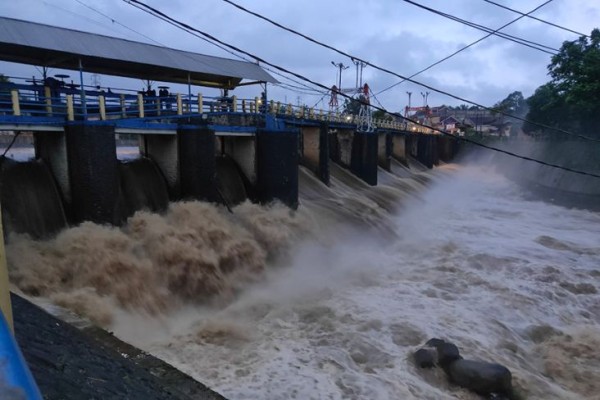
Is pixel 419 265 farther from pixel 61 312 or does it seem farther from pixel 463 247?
pixel 61 312

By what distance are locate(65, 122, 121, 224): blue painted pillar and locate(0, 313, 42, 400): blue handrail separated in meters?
9.23

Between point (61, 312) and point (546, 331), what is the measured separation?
10.1m

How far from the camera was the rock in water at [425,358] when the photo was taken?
7957 mm

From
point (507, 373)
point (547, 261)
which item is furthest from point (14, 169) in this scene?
point (547, 261)

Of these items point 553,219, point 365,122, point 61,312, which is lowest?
point 553,219

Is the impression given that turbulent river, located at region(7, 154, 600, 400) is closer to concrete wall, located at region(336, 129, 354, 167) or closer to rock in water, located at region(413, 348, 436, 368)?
rock in water, located at region(413, 348, 436, 368)

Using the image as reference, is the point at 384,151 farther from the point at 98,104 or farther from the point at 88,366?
the point at 88,366

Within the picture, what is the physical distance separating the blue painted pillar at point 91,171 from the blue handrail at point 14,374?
923cm

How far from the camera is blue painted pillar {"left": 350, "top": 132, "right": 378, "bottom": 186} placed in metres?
26.3

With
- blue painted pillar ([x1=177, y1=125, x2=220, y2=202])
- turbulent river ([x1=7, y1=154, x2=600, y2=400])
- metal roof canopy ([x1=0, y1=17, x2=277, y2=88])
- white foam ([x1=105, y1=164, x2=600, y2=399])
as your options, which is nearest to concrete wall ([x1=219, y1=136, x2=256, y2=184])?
turbulent river ([x1=7, y1=154, x2=600, y2=400])

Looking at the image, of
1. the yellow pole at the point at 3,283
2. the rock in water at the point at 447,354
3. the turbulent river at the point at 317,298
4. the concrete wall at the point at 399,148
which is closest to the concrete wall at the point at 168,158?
the turbulent river at the point at 317,298

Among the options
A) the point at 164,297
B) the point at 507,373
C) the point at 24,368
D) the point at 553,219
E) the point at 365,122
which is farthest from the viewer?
the point at 365,122

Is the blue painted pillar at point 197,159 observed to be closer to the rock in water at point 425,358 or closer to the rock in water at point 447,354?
the rock in water at point 425,358

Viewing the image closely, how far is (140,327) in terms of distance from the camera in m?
8.39
